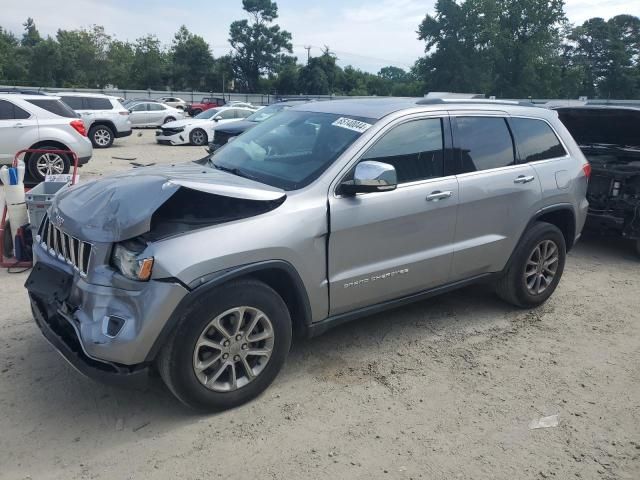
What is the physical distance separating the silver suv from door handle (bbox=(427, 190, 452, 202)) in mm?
10

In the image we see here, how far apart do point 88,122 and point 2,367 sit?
1474cm

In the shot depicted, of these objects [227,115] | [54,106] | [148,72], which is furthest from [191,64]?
[54,106]

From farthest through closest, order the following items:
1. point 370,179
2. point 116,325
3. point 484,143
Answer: point 484,143 → point 370,179 → point 116,325

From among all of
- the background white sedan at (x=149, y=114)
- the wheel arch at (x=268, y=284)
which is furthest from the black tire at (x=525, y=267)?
the background white sedan at (x=149, y=114)

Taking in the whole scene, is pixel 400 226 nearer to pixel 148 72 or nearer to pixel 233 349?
pixel 233 349

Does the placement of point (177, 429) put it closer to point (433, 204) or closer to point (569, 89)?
point (433, 204)

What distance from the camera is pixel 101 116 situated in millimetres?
16906

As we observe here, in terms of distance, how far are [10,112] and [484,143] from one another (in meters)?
9.55

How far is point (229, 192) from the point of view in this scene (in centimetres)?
311

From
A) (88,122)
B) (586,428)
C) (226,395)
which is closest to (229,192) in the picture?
(226,395)

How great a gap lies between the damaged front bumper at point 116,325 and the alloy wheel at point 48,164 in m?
8.27

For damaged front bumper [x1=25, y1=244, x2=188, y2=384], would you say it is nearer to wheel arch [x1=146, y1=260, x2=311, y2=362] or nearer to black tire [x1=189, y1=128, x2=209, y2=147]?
wheel arch [x1=146, y1=260, x2=311, y2=362]

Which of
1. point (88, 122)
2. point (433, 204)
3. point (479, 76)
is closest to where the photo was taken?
point (433, 204)

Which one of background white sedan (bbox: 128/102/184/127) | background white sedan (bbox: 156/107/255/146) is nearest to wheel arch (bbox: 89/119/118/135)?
background white sedan (bbox: 156/107/255/146)
